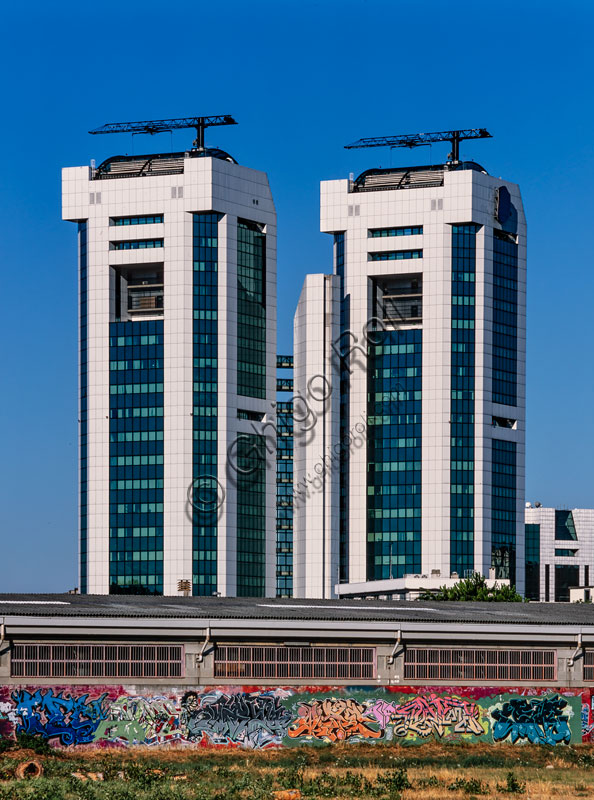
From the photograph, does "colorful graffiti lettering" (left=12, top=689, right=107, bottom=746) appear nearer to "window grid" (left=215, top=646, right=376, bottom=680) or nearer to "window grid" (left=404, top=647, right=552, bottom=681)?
"window grid" (left=215, top=646, right=376, bottom=680)

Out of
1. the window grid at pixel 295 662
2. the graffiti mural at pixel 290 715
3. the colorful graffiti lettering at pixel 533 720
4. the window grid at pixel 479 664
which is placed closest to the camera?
the graffiti mural at pixel 290 715

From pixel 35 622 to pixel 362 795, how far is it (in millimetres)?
20941

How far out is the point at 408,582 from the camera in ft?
644

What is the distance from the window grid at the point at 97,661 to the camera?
7681 cm

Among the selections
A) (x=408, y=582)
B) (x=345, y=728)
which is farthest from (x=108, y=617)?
(x=408, y=582)

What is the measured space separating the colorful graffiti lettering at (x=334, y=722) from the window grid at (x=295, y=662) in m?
1.45

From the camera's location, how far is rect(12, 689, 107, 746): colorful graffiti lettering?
75688mm

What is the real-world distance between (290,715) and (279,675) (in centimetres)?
205

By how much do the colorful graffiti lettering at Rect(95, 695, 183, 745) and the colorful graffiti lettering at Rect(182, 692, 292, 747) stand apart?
28.9 inches

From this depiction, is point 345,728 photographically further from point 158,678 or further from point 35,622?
point 35,622

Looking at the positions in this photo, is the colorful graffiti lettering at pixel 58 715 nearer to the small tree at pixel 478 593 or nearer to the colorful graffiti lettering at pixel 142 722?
the colorful graffiti lettering at pixel 142 722

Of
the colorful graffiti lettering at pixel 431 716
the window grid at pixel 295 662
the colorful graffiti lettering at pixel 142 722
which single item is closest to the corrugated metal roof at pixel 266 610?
the window grid at pixel 295 662

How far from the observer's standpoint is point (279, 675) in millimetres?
81938

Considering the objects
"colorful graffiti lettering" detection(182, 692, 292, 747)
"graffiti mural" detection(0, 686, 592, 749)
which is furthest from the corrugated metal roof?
"colorful graffiti lettering" detection(182, 692, 292, 747)
